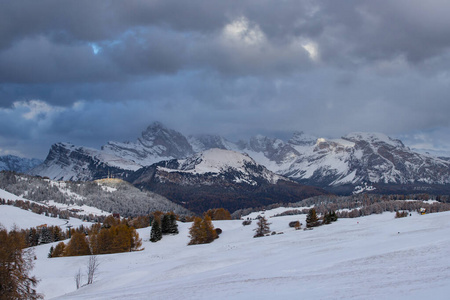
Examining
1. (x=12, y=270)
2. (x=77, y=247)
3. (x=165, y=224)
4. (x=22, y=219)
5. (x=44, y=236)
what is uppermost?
(x=22, y=219)

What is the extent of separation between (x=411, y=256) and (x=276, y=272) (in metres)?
11.7

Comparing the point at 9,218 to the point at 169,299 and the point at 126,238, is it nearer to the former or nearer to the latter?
the point at 126,238

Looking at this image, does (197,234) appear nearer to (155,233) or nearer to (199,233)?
(199,233)

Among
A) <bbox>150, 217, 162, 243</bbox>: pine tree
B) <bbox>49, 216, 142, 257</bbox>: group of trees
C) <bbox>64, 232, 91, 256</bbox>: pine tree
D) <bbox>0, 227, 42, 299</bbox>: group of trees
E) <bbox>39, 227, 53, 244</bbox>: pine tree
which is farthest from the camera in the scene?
<bbox>39, 227, 53, 244</bbox>: pine tree

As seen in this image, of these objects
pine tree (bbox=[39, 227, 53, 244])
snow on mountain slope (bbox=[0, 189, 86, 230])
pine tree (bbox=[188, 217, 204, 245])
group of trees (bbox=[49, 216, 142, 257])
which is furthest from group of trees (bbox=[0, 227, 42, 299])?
snow on mountain slope (bbox=[0, 189, 86, 230])

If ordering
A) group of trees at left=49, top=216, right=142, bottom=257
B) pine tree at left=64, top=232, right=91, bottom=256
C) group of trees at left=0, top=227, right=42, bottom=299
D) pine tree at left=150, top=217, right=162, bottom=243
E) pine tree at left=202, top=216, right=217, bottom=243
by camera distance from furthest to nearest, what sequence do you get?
pine tree at left=150, top=217, right=162, bottom=243, pine tree at left=202, top=216, right=217, bottom=243, pine tree at left=64, top=232, right=91, bottom=256, group of trees at left=49, top=216, right=142, bottom=257, group of trees at left=0, top=227, right=42, bottom=299

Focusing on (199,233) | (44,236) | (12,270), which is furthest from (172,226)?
(12,270)

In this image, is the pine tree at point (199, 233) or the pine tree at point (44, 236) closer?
the pine tree at point (199, 233)

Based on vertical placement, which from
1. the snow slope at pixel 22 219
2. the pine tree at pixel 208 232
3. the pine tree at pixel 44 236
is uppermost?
the snow slope at pixel 22 219

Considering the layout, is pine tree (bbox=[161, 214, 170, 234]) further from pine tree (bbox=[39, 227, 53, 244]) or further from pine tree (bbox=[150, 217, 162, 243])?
pine tree (bbox=[39, 227, 53, 244])

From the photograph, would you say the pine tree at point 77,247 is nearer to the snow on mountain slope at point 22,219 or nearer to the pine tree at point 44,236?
the pine tree at point 44,236

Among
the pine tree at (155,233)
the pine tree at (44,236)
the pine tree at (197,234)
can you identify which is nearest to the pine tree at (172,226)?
the pine tree at (155,233)

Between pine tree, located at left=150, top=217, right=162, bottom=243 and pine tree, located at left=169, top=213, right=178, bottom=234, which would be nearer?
pine tree, located at left=150, top=217, right=162, bottom=243

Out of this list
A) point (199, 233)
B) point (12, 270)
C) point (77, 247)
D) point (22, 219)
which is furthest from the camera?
point (22, 219)
